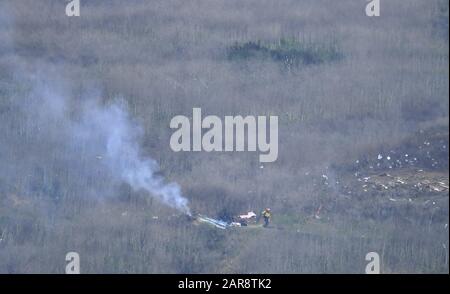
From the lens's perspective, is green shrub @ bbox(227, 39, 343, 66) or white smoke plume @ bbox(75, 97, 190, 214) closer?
white smoke plume @ bbox(75, 97, 190, 214)

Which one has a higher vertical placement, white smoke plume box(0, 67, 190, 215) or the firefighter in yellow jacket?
white smoke plume box(0, 67, 190, 215)

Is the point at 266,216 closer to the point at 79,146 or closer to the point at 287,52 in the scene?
the point at 79,146

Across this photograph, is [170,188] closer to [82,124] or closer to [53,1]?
[82,124]

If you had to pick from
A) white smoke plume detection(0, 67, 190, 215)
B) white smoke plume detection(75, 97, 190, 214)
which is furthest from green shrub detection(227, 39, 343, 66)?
white smoke plume detection(75, 97, 190, 214)

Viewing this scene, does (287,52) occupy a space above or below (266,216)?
above

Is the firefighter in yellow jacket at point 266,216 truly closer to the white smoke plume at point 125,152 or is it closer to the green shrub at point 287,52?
the white smoke plume at point 125,152

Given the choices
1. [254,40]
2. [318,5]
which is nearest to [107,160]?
[254,40]

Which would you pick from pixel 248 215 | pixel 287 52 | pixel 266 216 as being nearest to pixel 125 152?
pixel 248 215

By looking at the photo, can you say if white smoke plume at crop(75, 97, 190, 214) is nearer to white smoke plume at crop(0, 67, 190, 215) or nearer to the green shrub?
white smoke plume at crop(0, 67, 190, 215)

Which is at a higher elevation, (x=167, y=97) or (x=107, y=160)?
(x=167, y=97)

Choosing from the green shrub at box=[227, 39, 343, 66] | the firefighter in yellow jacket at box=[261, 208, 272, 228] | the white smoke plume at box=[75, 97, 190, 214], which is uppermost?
the green shrub at box=[227, 39, 343, 66]

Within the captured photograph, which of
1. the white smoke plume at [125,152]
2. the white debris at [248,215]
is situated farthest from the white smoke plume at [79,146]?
the white debris at [248,215]

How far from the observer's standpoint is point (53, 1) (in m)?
20.2
